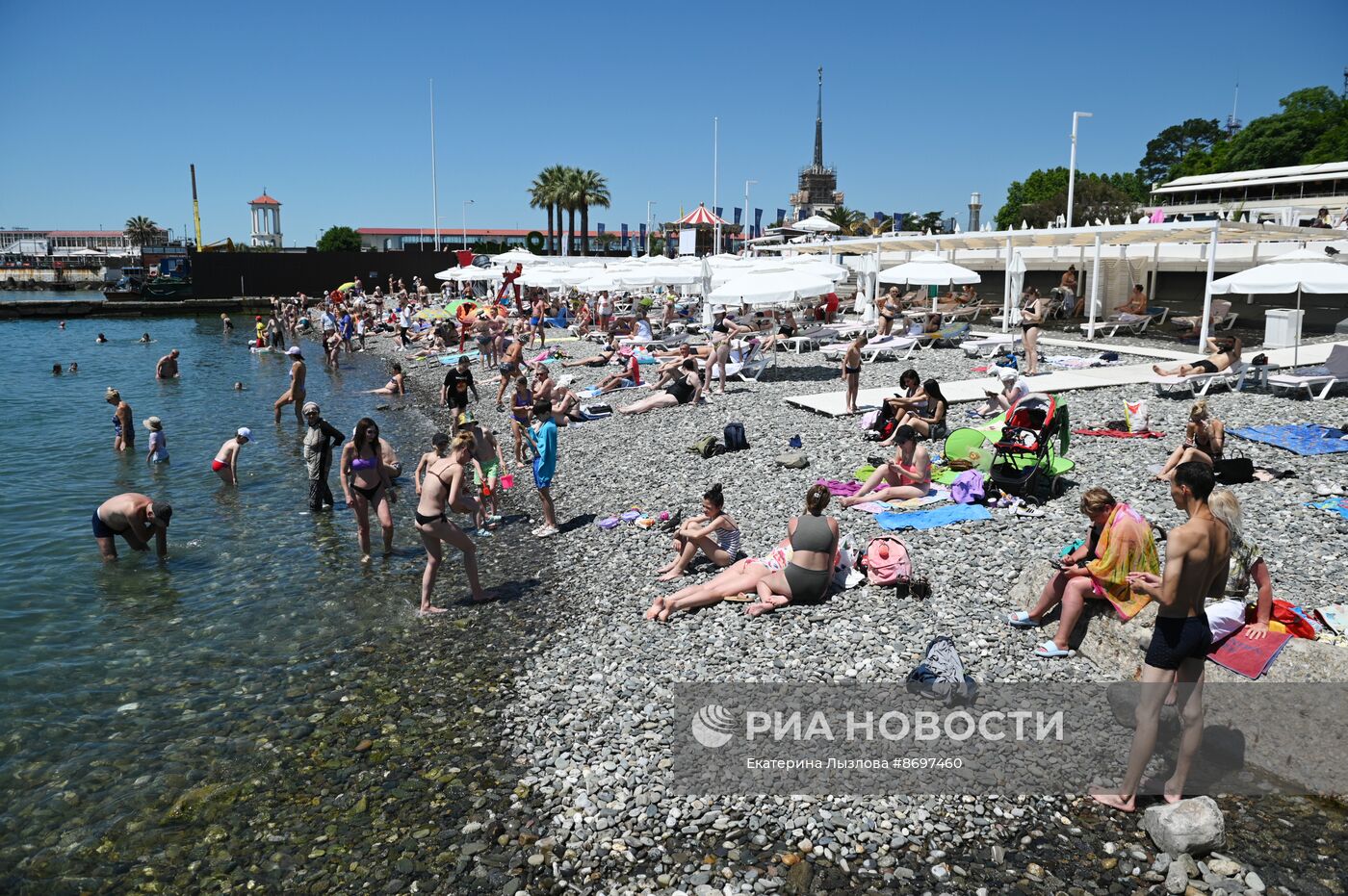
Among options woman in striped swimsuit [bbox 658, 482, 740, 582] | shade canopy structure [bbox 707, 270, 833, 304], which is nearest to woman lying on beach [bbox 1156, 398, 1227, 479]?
woman in striped swimsuit [bbox 658, 482, 740, 582]

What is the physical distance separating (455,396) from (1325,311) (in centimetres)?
2168

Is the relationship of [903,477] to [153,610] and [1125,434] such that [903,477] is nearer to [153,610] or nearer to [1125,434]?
[1125,434]

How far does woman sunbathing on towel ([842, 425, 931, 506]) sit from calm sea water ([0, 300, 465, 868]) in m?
4.56

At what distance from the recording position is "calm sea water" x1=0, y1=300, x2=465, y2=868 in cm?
602

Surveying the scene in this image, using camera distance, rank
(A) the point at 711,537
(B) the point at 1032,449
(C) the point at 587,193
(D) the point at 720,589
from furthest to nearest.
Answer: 1. (C) the point at 587,193
2. (B) the point at 1032,449
3. (A) the point at 711,537
4. (D) the point at 720,589

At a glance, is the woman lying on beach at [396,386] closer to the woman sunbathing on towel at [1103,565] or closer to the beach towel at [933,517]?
the beach towel at [933,517]

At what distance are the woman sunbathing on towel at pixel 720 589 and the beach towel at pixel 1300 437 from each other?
22.0 feet

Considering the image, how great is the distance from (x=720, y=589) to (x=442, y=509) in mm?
2685

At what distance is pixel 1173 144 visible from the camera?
93.1 m

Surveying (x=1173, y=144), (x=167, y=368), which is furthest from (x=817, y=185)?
(x=167, y=368)

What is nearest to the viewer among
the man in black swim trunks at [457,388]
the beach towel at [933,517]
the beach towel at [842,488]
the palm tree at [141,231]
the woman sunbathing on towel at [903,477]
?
the beach towel at [933,517]

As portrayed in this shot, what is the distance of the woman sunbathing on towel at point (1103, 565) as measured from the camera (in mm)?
5785

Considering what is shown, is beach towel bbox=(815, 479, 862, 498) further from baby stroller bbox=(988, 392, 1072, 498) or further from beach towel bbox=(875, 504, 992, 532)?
baby stroller bbox=(988, 392, 1072, 498)

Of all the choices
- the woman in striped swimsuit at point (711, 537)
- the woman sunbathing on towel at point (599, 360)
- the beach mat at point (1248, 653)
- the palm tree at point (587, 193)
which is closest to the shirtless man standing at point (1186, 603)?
the beach mat at point (1248, 653)
